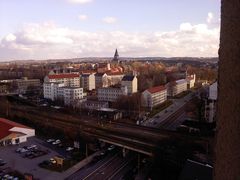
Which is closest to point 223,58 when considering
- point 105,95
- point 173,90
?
point 105,95

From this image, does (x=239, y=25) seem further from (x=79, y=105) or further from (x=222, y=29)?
(x=79, y=105)

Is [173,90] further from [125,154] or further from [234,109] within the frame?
[234,109]

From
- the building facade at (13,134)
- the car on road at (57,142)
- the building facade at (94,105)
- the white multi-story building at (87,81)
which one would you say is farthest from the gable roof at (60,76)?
the car on road at (57,142)

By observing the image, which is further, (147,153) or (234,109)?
(147,153)

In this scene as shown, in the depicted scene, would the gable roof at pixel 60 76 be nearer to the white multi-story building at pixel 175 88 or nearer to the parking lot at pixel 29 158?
the white multi-story building at pixel 175 88

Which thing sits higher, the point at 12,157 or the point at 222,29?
the point at 222,29

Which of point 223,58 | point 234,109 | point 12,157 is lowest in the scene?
point 12,157

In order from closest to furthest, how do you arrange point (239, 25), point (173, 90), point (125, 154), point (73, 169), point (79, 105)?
point (239, 25)
point (73, 169)
point (125, 154)
point (79, 105)
point (173, 90)

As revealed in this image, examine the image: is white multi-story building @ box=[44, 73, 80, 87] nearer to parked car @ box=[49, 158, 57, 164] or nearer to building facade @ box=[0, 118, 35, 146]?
building facade @ box=[0, 118, 35, 146]

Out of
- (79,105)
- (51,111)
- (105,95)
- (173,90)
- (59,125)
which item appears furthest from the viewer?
(173,90)
